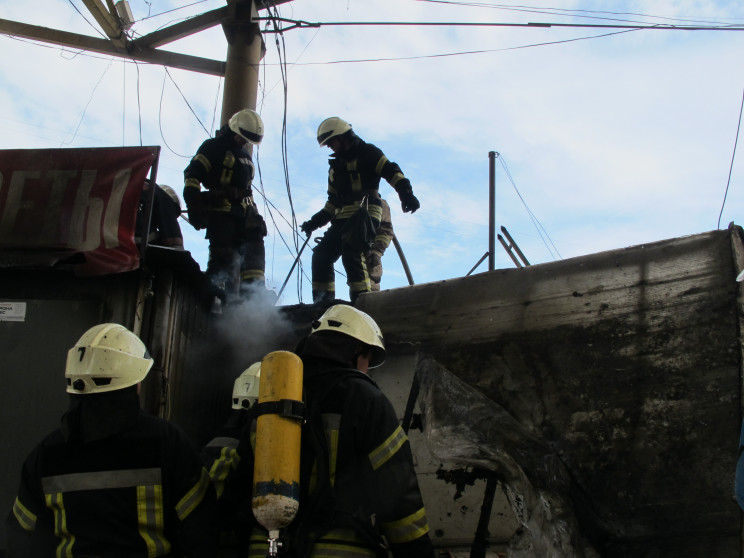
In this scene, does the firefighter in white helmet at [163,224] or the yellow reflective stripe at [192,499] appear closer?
the yellow reflective stripe at [192,499]

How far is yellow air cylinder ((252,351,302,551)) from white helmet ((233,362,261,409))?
218 cm

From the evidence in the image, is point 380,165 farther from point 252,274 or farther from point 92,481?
point 92,481

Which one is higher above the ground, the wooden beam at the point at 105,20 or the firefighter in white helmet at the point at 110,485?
the wooden beam at the point at 105,20

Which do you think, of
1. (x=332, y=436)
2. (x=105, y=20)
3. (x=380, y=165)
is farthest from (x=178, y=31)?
(x=332, y=436)

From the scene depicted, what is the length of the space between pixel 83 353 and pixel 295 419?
0.93 metres

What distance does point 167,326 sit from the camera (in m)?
4.95

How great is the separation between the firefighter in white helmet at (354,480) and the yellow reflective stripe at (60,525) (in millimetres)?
Answer: 816

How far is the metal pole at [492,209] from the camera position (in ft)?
31.1

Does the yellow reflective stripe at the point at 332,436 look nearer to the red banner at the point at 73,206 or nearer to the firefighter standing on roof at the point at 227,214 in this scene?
the red banner at the point at 73,206

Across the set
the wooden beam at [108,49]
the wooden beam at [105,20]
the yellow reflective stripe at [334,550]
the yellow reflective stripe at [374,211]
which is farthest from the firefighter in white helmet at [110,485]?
the wooden beam at [105,20]

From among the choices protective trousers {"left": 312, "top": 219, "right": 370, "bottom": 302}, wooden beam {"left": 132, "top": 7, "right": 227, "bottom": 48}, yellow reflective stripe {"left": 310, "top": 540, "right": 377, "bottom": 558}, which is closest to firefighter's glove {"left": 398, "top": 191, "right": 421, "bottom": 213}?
protective trousers {"left": 312, "top": 219, "right": 370, "bottom": 302}

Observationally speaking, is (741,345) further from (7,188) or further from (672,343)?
(7,188)

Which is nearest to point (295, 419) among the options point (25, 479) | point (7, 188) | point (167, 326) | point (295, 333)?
point (25, 479)

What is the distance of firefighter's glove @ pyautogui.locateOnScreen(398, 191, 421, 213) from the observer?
618 centimetres
